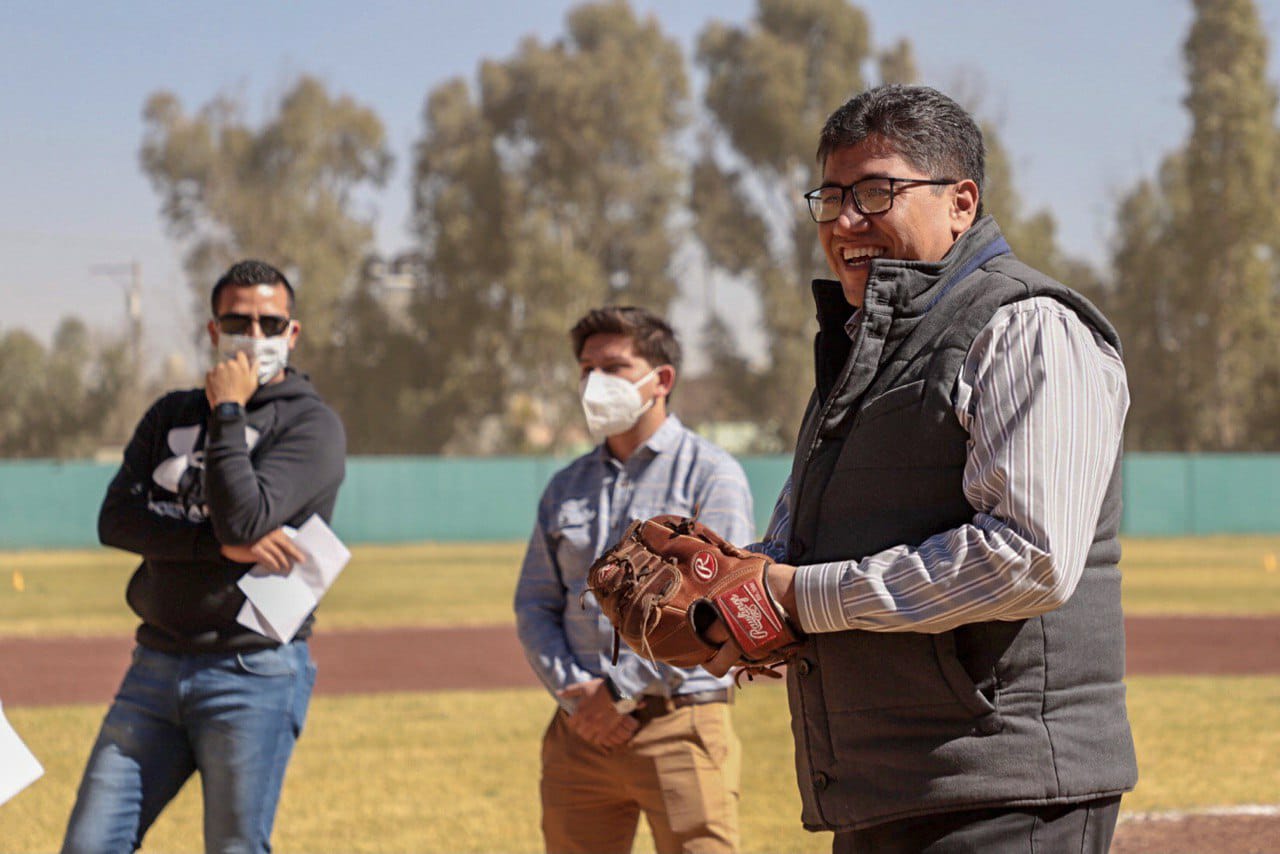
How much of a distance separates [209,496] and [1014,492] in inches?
114

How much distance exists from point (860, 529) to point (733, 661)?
38 cm

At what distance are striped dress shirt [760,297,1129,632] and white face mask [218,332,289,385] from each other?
2949 mm

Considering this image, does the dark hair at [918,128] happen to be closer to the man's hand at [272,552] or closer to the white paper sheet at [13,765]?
the white paper sheet at [13,765]

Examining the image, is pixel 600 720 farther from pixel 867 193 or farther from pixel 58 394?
pixel 58 394

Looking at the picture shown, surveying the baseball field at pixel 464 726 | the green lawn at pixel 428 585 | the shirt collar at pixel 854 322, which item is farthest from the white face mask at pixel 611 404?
the green lawn at pixel 428 585

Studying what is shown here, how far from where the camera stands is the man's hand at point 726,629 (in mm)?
2828

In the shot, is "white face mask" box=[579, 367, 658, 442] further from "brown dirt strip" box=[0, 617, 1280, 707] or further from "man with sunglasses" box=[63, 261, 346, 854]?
"brown dirt strip" box=[0, 617, 1280, 707]

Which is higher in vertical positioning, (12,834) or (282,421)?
(282,421)

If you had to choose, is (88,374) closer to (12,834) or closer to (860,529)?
(12,834)

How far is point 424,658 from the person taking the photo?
50.8ft

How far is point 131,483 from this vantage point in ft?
16.5

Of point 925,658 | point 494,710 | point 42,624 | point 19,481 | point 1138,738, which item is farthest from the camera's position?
point 19,481

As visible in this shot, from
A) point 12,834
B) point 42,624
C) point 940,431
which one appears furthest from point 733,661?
point 42,624

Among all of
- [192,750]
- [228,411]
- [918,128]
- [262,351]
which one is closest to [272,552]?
[228,411]
